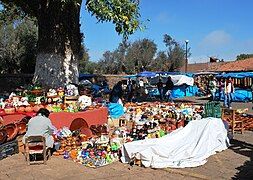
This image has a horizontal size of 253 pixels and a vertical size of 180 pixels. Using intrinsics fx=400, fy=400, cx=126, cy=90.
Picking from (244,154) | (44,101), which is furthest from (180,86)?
(244,154)

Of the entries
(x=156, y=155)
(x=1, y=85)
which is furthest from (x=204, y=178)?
(x=1, y=85)

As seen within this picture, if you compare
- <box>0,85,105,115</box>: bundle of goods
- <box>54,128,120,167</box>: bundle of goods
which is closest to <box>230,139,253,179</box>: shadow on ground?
<box>54,128,120,167</box>: bundle of goods

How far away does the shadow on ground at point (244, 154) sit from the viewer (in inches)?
319

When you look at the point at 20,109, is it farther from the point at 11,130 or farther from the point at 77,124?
the point at 77,124

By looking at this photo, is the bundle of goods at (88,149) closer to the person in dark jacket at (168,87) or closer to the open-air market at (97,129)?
the open-air market at (97,129)

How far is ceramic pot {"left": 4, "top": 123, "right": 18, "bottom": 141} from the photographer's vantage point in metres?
11.0

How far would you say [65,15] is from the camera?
16641 mm

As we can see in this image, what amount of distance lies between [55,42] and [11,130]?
6250 millimetres

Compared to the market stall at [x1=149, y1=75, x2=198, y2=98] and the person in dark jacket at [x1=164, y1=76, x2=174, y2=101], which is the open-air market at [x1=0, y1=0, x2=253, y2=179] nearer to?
the person in dark jacket at [x1=164, y1=76, x2=174, y2=101]

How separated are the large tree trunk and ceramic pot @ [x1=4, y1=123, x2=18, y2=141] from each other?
5.32 m

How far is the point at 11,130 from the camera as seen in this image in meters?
11.3

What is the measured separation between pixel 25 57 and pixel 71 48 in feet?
74.9

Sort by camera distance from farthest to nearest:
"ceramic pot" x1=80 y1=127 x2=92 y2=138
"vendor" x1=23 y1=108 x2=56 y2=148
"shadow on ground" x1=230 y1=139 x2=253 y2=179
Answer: "ceramic pot" x1=80 y1=127 x2=92 y2=138, "vendor" x1=23 y1=108 x2=56 y2=148, "shadow on ground" x1=230 y1=139 x2=253 y2=179

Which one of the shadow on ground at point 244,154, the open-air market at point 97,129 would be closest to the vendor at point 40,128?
the open-air market at point 97,129
